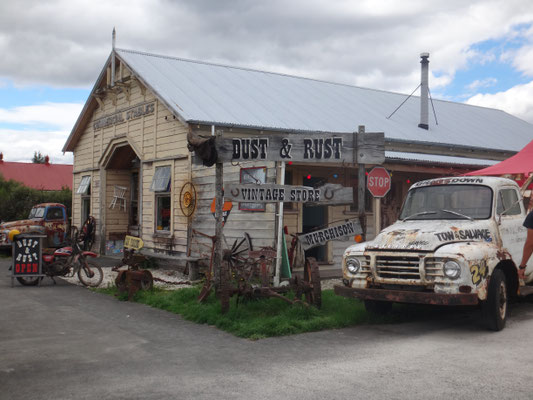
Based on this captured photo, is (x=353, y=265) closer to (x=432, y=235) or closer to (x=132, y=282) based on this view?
(x=432, y=235)

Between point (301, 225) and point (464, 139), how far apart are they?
29.1 ft

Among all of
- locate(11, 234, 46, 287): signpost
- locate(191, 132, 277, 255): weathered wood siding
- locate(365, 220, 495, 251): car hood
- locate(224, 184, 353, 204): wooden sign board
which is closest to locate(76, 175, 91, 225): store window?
locate(191, 132, 277, 255): weathered wood siding

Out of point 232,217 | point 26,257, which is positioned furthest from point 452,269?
point 26,257

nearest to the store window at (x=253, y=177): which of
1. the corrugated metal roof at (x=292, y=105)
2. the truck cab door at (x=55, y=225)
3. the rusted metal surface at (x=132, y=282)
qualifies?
the corrugated metal roof at (x=292, y=105)

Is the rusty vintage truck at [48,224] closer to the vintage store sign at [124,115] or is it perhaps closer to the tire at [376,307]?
the vintage store sign at [124,115]

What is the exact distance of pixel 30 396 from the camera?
5324 millimetres

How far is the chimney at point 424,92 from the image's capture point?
813 inches

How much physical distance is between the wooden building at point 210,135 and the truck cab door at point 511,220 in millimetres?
4877

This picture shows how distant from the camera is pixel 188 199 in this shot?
15.3 meters

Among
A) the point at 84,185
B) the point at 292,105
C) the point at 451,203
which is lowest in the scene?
the point at 451,203

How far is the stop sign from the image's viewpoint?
429 inches

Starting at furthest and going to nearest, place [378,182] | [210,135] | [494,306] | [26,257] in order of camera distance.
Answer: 1. [26,257]
2. [210,135]
3. [378,182]
4. [494,306]

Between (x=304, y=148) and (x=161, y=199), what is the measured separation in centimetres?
831

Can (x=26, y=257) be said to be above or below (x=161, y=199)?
below
